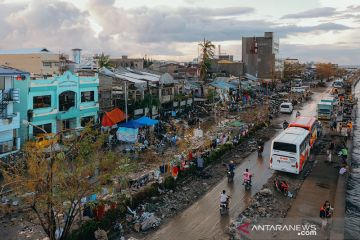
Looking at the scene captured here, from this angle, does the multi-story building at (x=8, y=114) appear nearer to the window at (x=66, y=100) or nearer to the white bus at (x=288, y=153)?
the window at (x=66, y=100)

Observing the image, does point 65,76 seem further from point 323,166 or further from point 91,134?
point 323,166

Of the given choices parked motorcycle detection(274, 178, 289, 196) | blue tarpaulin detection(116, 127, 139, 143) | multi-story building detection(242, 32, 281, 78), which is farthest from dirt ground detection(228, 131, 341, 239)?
multi-story building detection(242, 32, 281, 78)

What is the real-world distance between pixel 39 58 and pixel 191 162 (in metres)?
31.9

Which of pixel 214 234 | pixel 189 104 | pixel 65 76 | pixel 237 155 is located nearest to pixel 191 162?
pixel 237 155

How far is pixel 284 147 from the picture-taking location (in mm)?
25484

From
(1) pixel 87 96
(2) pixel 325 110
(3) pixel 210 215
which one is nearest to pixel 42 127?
(1) pixel 87 96

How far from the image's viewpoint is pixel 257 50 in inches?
4670

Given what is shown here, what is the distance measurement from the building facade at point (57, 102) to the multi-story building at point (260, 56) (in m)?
85.8

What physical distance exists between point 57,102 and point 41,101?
1719 millimetres

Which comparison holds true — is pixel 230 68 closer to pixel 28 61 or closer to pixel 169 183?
pixel 28 61

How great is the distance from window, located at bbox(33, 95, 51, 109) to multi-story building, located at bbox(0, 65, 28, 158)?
2.11 metres

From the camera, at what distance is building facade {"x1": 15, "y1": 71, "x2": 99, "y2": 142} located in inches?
1216

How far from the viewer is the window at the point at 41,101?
3180 cm

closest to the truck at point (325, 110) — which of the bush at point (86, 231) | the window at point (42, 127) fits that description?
the window at point (42, 127)
